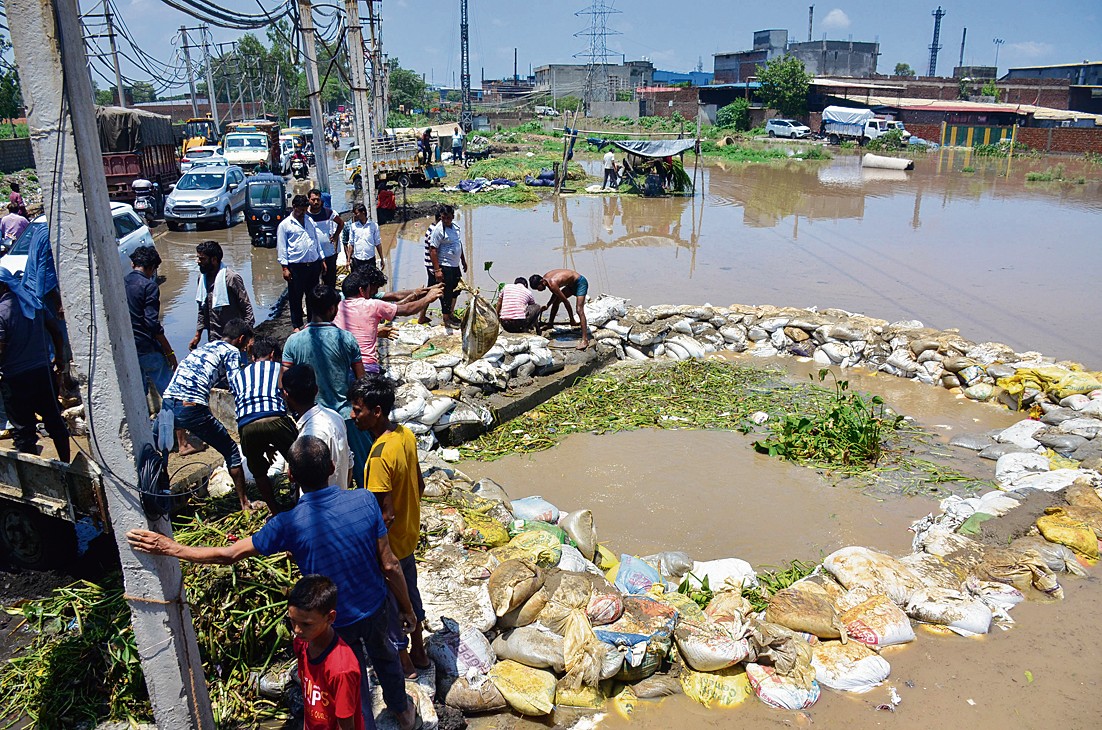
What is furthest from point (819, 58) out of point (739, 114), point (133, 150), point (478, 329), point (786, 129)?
point (478, 329)

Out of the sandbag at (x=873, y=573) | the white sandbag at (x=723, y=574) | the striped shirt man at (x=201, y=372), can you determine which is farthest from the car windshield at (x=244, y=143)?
the sandbag at (x=873, y=573)

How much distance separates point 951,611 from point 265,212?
47.4ft

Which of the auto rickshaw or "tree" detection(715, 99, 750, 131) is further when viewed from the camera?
"tree" detection(715, 99, 750, 131)

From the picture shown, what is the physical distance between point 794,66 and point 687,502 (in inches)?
1940

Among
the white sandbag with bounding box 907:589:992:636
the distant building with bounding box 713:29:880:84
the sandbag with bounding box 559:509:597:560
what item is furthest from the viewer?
the distant building with bounding box 713:29:880:84

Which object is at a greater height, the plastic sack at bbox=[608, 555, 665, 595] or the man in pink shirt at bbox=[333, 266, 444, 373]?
the man in pink shirt at bbox=[333, 266, 444, 373]

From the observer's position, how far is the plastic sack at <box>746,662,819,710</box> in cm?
357

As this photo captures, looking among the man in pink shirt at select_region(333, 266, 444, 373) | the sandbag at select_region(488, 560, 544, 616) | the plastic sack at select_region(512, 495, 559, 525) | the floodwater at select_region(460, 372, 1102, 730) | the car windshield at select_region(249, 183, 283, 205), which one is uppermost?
the car windshield at select_region(249, 183, 283, 205)

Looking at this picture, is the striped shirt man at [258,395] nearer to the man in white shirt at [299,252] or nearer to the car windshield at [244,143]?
the man in white shirt at [299,252]

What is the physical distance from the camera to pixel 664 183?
81.0 feet

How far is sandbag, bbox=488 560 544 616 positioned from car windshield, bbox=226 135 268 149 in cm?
2686

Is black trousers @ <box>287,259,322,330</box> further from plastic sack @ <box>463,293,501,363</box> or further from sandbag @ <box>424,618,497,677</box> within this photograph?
sandbag @ <box>424,618,497,677</box>

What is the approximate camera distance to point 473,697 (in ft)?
11.3

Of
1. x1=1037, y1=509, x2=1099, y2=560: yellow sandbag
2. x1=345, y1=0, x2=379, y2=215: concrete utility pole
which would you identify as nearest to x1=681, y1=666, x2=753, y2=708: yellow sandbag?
x1=1037, y1=509, x2=1099, y2=560: yellow sandbag
